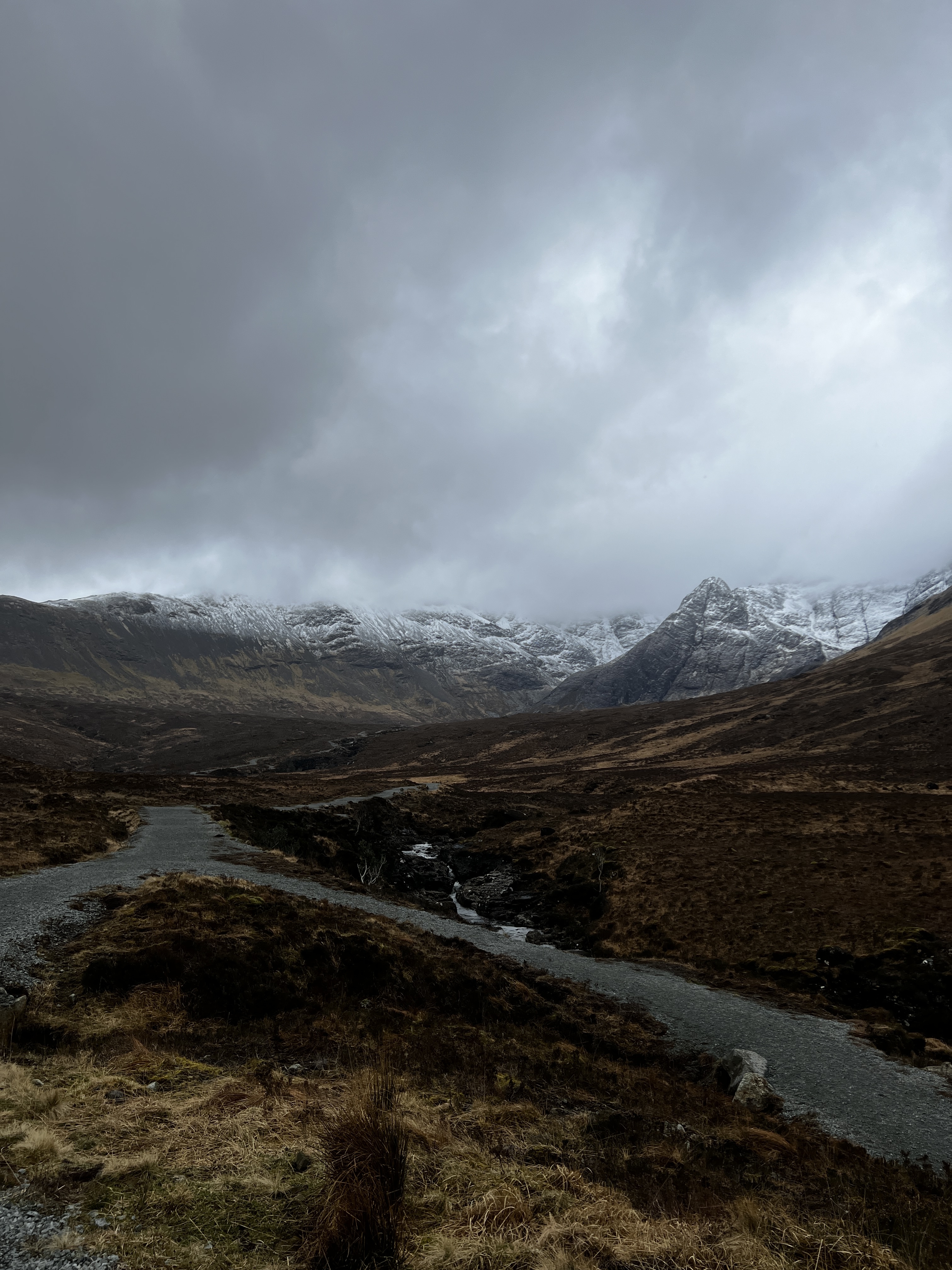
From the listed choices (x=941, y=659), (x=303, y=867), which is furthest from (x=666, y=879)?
(x=941, y=659)

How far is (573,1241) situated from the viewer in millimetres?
4906

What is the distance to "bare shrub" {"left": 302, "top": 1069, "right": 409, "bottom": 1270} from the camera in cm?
439

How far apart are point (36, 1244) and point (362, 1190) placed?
2.34m

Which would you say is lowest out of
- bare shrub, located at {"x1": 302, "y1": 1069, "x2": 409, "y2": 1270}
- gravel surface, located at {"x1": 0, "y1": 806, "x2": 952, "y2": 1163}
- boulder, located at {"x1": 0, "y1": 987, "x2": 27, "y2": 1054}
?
gravel surface, located at {"x1": 0, "y1": 806, "x2": 952, "y2": 1163}

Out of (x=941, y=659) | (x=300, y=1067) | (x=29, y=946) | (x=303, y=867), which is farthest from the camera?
(x=941, y=659)

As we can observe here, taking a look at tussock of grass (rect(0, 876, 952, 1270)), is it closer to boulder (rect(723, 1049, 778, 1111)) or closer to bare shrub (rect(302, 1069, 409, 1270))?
bare shrub (rect(302, 1069, 409, 1270))

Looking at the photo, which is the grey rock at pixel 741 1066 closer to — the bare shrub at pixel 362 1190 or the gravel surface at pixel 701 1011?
the gravel surface at pixel 701 1011

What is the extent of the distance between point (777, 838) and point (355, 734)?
5864 inches

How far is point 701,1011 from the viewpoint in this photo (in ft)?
60.2

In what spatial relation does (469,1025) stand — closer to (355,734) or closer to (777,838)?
(777,838)

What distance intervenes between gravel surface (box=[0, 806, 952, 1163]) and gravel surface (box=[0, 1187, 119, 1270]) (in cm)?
886

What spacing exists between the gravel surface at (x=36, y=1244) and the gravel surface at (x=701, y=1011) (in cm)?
886

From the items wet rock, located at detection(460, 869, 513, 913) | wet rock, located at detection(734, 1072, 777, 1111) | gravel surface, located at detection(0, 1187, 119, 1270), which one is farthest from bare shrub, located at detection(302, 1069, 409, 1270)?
wet rock, located at detection(460, 869, 513, 913)

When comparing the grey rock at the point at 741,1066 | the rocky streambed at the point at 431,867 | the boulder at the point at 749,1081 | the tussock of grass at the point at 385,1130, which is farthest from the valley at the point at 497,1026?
the grey rock at the point at 741,1066
